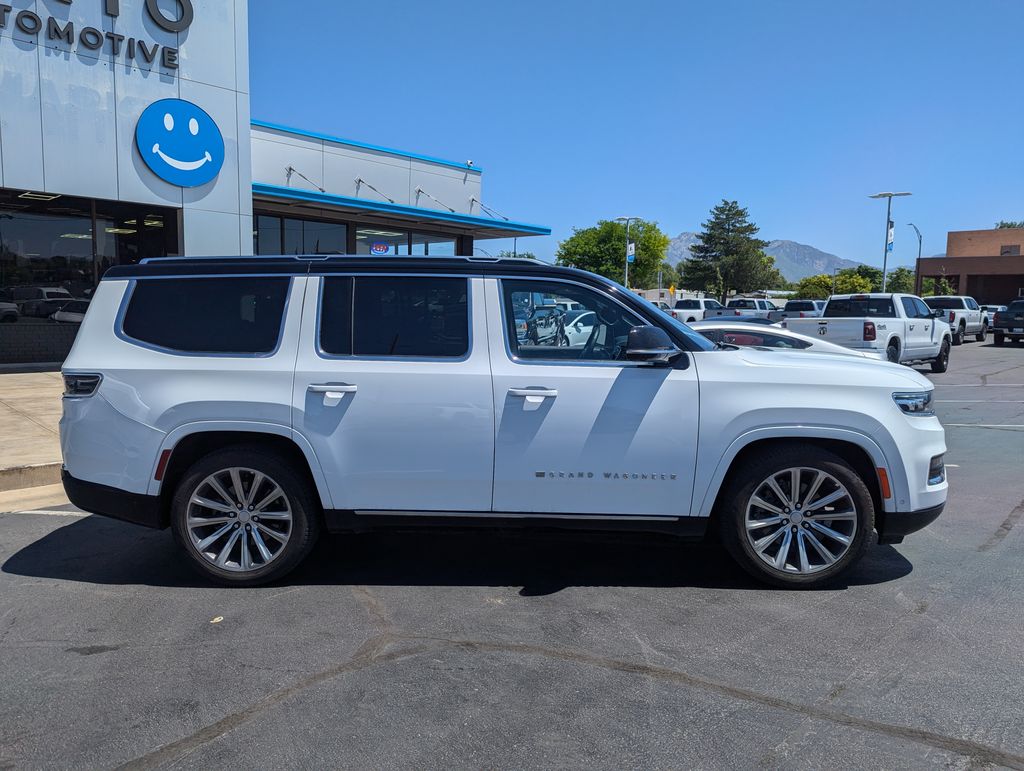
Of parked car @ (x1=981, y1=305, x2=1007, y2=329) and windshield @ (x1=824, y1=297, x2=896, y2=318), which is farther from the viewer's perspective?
parked car @ (x1=981, y1=305, x2=1007, y2=329)

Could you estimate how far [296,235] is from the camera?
67.2 ft

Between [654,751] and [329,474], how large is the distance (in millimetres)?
2384

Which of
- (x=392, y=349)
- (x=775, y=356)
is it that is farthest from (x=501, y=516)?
(x=775, y=356)

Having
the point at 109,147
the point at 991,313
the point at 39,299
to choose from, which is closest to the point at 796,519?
the point at 109,147

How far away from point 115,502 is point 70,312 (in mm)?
12613

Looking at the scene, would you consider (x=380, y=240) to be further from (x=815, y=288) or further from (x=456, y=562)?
(x=815, y=288)

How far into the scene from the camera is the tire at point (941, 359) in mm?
18281

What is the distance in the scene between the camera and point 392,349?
455 cm

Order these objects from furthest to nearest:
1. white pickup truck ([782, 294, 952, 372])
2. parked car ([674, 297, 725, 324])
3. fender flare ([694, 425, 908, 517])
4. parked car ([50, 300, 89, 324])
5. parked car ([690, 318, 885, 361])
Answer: parked car ([674, 297, 725, 324]) < white pickup truck ([782, 294, 952, 372]) < parked car ([50, 300, 89, 324]) < parked car ([690, 318, 885, 361]) < fender flare ([694, 425, 908, 517])

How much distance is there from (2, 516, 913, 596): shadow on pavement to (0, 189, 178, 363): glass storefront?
36.1 feet

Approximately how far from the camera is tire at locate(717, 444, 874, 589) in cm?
445

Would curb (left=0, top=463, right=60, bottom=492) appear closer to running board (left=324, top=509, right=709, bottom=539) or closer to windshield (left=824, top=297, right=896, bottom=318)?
running board (left=324, top=509, right=709, bottom=539)

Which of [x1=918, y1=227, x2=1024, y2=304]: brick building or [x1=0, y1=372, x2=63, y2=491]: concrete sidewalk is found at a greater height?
[x1=918, y1=227, x2=1024, y2=304]: brick building

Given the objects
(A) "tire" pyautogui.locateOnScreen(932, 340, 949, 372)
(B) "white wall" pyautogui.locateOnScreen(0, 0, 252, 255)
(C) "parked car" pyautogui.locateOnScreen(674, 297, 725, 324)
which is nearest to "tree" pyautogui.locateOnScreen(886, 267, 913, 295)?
(C) "parked car" pyautogui.locateOnScreen(674, 297, 725, 324)
